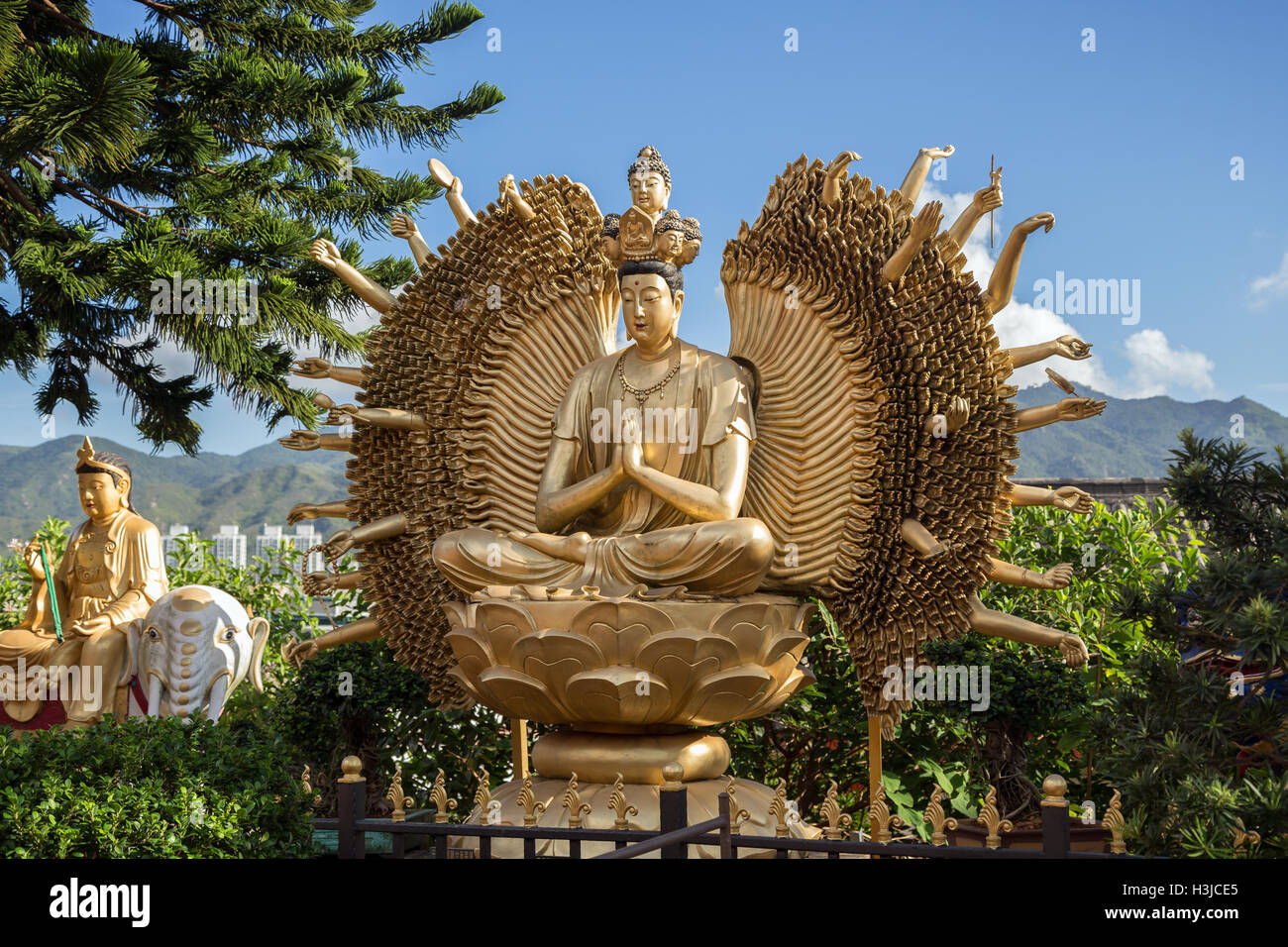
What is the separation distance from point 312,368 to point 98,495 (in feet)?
7.74

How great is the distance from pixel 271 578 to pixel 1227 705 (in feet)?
27.6

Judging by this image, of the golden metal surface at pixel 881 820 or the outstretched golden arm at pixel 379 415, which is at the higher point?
the outstretched golden arm at pixel 379 415

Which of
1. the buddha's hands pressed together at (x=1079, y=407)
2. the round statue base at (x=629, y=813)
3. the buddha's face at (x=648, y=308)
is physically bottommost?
the round statue base at (x=629, y=813)

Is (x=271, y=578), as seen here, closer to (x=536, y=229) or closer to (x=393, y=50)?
(x=393, y=50)

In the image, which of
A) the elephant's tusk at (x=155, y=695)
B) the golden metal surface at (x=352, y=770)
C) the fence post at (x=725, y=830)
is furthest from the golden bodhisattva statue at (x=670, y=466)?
the elephant's tusk at (x=155, y=695)

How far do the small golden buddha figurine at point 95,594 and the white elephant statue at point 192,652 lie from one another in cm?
27

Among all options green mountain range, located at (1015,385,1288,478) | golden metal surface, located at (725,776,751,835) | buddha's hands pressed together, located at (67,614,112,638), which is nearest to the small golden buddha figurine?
buddha's hands pressed together, located at (67,614,112,638)

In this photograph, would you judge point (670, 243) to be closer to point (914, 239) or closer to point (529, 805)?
point (914, 239)

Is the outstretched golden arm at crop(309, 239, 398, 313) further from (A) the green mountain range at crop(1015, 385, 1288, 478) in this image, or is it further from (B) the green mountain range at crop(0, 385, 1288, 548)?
(A) the green mountain range at crop(1015, 385, 1288, 478)

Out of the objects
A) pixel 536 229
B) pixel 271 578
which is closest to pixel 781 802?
pixel 536 229

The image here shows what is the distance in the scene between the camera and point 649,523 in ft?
17.8

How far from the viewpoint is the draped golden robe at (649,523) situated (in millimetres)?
5027

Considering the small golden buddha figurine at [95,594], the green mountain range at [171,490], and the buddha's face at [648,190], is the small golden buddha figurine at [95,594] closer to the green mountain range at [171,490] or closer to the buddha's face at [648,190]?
the buddha's face at [648,190]

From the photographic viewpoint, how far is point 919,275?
5191 millimetres
